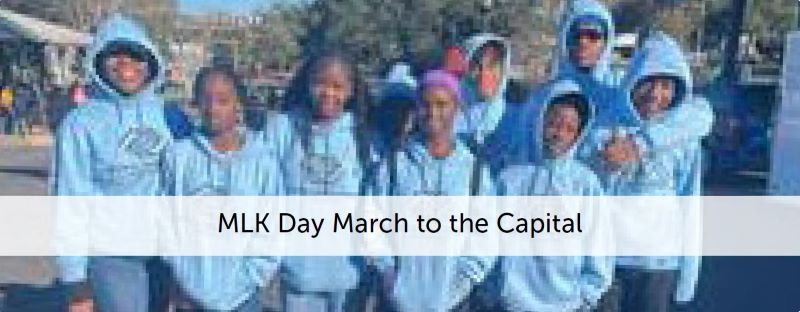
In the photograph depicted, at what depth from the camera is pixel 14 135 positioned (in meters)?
24.1

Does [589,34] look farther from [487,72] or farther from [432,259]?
[432,259]

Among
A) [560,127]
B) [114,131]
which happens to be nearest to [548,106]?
[560,127]

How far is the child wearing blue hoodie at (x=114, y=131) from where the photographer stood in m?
5.07

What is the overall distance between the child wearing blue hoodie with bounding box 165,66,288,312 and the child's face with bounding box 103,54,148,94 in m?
A: 0.26

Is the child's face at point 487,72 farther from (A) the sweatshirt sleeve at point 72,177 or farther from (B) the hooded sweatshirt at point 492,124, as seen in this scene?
(A) the sweatshirt sleeve at point 72,177

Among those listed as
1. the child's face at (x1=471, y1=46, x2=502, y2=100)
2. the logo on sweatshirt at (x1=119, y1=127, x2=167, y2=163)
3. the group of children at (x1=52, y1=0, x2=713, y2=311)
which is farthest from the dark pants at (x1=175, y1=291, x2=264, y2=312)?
the child's face at (x1=471, y1=46, x2=502, y2=100)

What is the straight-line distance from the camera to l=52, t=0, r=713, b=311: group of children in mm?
5094

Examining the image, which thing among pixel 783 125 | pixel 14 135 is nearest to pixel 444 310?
pixel 783 125

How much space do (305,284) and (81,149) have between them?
102cm

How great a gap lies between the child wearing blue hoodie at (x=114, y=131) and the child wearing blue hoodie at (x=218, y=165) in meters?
0.11

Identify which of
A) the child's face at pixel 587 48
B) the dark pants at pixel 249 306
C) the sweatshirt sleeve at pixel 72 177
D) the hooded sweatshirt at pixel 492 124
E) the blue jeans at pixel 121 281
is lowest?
the dark pants at pixel 249 306

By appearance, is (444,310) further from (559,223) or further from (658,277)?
(658,277)

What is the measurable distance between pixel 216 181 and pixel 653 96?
1.80 metres

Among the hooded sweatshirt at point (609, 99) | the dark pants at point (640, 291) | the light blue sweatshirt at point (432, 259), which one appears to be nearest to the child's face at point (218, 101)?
the light blue sweatshirt at point (432, 259)
